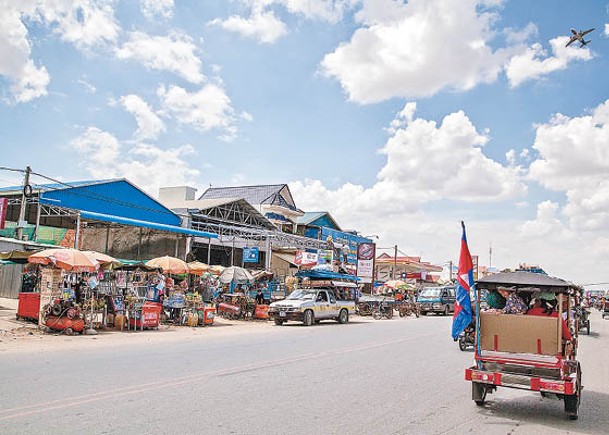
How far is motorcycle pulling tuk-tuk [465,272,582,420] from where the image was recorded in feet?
25.6

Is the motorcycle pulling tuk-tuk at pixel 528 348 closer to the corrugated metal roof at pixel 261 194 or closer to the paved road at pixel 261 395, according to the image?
the paved road at pixel 261 395

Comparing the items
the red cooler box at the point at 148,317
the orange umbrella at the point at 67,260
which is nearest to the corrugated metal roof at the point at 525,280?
the orange umbrella at the point at 67,260

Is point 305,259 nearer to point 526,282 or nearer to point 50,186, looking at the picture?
point 50,186

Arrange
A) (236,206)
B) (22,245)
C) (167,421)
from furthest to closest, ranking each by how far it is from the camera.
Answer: (236,206)
(22,245)
(167,421)

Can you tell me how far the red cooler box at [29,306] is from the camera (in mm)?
18281

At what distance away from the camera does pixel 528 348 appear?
837cm

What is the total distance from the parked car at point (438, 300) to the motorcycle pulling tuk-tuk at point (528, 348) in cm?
3067

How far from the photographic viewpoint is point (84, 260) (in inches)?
694

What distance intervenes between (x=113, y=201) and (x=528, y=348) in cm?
2816

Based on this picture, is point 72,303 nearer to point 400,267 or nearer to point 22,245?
point 22,245

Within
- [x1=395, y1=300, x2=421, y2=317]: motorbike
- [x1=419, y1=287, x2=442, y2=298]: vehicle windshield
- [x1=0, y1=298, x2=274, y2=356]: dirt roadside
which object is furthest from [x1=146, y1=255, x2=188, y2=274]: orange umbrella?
[x1=419, y1=287, x2=442, y2=298]: vehicle windshield

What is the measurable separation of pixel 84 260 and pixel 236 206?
24.2 meters

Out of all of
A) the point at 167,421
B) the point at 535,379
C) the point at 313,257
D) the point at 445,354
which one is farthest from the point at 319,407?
the point at 313,257

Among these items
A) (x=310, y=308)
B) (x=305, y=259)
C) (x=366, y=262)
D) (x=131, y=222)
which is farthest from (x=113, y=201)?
(x=366, y=262)
